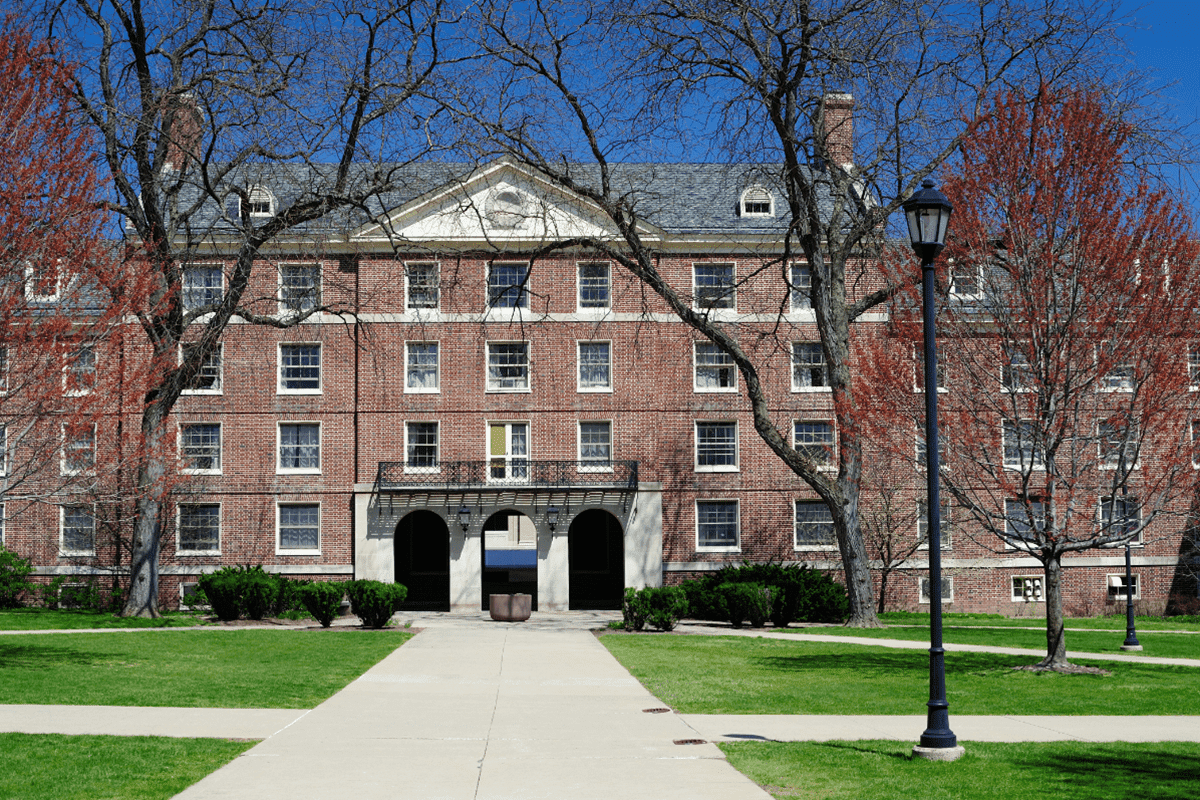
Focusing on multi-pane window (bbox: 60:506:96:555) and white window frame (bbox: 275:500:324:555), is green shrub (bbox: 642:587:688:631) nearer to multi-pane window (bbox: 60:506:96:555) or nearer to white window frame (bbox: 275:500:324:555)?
white window frame (bbox: 275:500:324:555)

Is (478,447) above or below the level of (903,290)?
below

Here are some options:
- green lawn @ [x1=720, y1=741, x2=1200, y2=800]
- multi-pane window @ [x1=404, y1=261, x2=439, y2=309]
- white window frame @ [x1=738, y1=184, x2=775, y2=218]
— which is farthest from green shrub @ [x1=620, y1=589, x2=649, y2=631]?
white window frame @ [x1=738, y1=184, x2=775, y2=218]

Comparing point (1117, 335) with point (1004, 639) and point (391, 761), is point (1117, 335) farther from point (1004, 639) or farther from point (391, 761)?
point (391, 761)

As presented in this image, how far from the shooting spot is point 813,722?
41.6ft

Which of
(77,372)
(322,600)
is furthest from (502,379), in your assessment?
(77,372)

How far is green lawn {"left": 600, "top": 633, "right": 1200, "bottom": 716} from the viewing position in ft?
46.4

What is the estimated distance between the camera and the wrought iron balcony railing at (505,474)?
122ft

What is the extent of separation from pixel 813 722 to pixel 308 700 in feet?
19.7

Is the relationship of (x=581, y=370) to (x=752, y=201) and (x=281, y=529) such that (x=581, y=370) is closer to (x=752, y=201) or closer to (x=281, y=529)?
(x=752, y=201)

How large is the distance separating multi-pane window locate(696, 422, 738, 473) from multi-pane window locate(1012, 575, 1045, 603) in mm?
10228

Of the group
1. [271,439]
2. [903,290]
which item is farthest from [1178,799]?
[271,439]

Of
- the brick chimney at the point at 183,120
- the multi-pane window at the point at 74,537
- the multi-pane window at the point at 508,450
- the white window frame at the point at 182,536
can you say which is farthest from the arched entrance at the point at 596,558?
the brick chimney at the point at 183,120

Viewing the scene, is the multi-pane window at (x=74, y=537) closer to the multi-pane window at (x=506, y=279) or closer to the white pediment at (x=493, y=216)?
the white pediment at (x=493, y=216)

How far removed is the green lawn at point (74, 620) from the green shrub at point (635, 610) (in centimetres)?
1060
